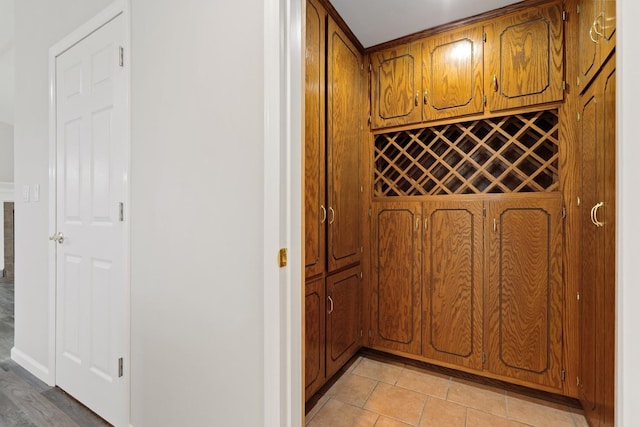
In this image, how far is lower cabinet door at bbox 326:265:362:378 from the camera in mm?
1826

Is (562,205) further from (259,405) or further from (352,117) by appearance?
(259,405)

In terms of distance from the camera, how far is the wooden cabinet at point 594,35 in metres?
1.09

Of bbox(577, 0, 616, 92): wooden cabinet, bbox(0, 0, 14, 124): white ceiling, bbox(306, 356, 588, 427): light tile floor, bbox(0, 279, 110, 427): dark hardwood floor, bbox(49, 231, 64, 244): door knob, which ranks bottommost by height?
bbox(306, 356, 588, 427): light tile floor

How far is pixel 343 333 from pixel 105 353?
1.35 m

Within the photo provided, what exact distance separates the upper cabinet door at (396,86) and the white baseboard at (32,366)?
8.95ft

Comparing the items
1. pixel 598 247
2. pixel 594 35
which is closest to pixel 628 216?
pixel 598 247

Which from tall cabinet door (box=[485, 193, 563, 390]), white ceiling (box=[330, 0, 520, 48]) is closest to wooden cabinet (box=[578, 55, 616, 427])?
tall cabinet door (box=[485, 193, 563, 390])

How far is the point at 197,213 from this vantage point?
1.14m

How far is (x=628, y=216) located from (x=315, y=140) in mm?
1295

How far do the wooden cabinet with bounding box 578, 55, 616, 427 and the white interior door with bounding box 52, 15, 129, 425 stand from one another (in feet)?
6.59

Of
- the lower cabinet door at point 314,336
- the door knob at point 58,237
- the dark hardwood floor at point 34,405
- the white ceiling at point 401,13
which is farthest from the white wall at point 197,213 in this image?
the white ceiling at point 401,13

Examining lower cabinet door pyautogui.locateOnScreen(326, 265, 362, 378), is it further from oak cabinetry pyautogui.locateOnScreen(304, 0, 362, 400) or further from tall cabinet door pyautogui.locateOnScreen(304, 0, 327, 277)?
tall cabinet door pyautogui.locateOnScreen(304, 0, 327, 277)

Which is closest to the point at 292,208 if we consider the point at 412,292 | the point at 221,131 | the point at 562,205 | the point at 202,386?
the point at 221,131

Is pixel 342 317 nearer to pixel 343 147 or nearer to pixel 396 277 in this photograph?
pixel 396 277
